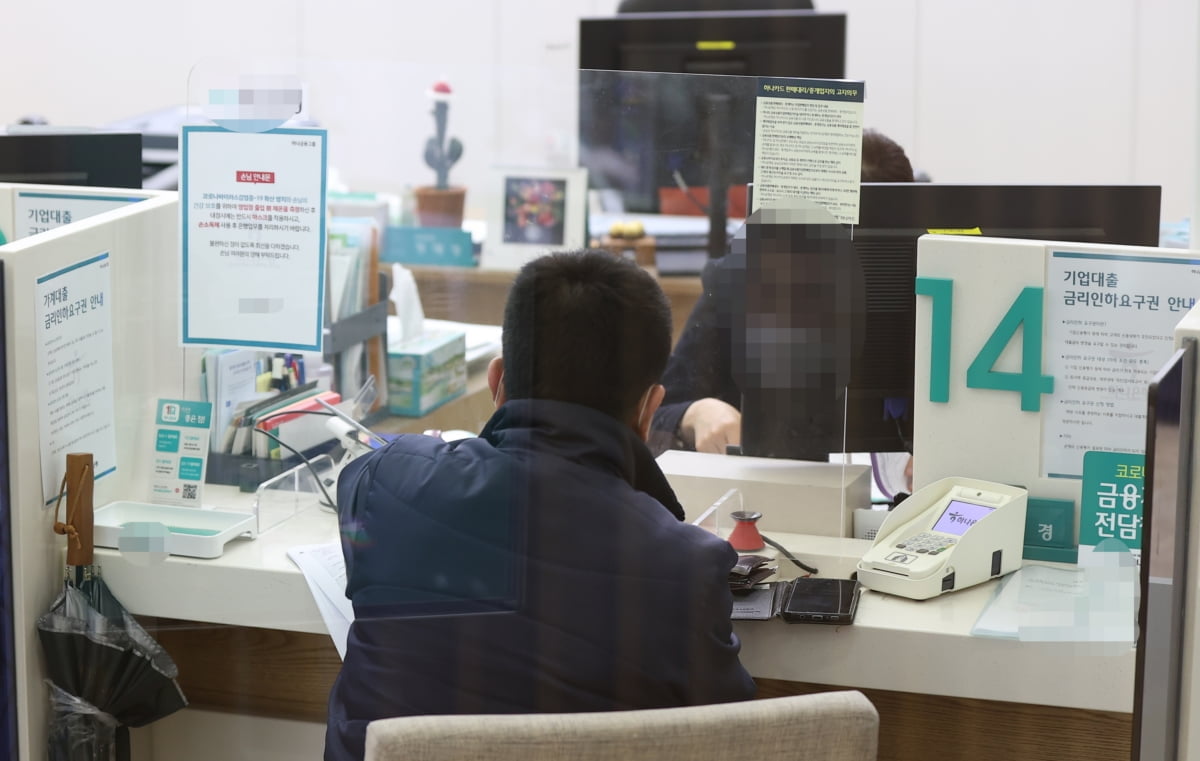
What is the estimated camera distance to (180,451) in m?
1.72

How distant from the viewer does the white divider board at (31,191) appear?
1809mm

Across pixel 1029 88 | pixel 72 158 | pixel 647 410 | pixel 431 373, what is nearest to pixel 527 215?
pixel 431 373

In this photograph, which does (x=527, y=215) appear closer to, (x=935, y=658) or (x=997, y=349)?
(x=997, y=349)

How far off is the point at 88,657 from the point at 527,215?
78 centimetres

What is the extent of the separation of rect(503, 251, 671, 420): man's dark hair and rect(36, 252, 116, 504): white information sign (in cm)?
54

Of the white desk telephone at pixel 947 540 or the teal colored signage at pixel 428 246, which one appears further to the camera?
the teal colored signage at pixel 428 246

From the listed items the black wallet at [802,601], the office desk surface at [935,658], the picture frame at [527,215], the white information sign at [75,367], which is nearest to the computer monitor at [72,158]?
the white information sign at [75,367]

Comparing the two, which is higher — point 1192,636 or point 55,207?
point 55,207

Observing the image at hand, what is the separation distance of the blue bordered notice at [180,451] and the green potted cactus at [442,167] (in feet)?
1.41

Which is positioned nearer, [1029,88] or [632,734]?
[632,734]

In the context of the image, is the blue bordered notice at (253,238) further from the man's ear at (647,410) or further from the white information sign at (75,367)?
the man's ear at (647,410)

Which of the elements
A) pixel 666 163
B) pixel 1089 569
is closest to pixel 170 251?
pixel 666 163

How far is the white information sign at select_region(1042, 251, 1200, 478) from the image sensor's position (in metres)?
1.48

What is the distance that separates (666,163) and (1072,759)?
96 centimetres
